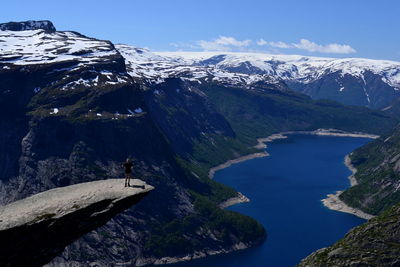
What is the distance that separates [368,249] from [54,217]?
7043 centimetres

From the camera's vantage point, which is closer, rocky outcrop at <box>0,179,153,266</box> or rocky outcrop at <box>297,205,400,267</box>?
rocky outcrop at <box>0,179,153,266</box>

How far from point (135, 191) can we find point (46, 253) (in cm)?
905

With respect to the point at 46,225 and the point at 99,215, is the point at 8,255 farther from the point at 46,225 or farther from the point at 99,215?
the point at 99,215

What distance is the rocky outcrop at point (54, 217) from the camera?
38969 mm

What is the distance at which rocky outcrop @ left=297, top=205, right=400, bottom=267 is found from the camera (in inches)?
3497

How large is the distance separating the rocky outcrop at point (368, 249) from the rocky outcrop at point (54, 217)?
5773 cm

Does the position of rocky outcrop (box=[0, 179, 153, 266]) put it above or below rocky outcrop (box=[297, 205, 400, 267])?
above

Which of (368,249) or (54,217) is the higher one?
(54,217)

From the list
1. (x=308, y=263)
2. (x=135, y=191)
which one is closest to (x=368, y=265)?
(x=308, y=263)

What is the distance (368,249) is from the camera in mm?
93438

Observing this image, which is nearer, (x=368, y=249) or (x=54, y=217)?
(x=54, y=217)

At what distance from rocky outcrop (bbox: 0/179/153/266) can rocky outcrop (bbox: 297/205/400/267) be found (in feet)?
189

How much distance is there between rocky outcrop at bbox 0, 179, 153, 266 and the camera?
39.0 m

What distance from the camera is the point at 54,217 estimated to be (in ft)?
131
